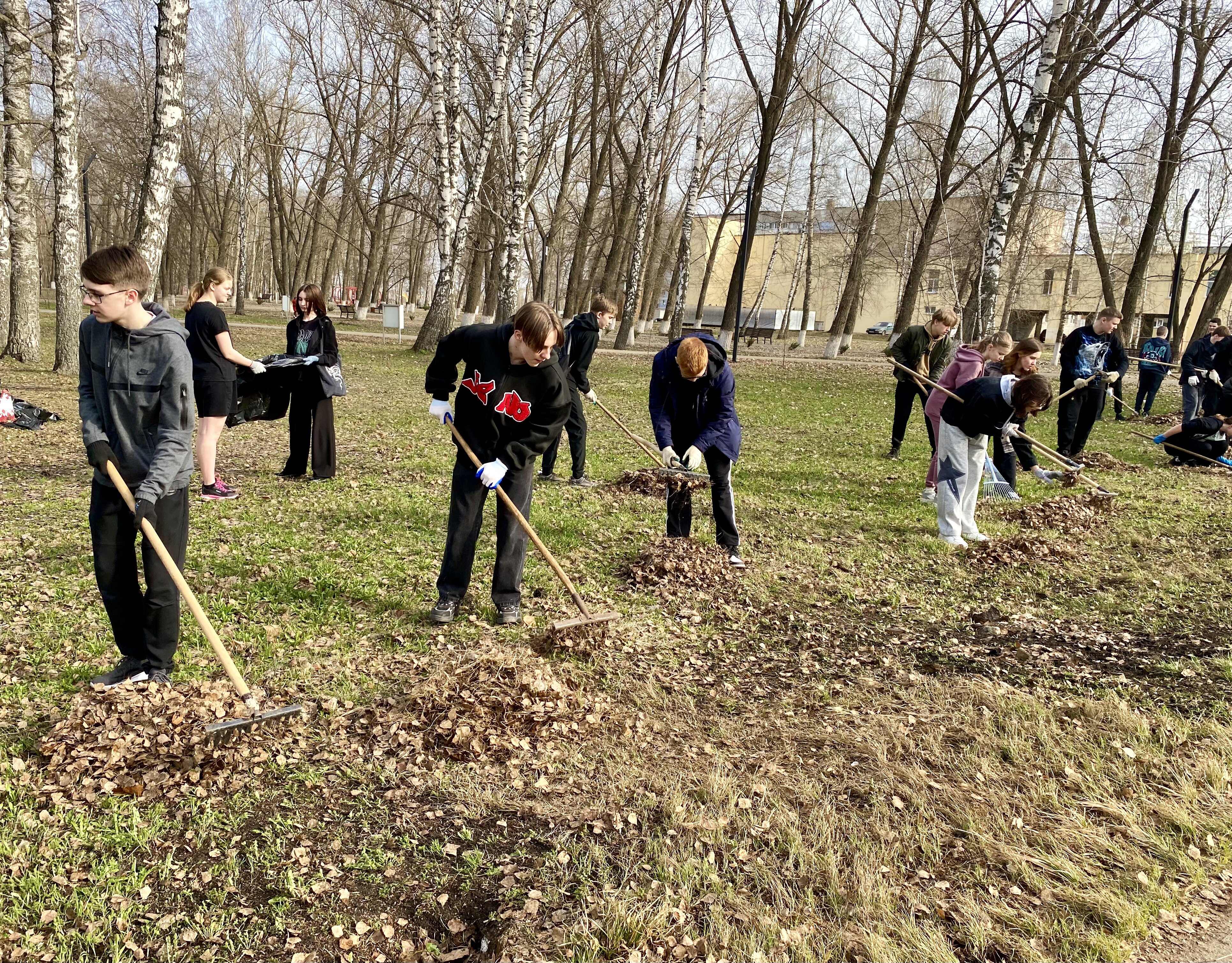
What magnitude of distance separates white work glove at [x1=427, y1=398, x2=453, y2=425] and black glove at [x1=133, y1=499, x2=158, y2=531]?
1.82 m

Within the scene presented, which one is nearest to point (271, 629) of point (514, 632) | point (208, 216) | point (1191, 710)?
point (514, 632)

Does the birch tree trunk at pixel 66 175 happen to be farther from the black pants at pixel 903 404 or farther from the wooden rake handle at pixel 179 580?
the black pants at pixel 903 404

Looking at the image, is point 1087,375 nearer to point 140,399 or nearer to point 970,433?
point 970,433

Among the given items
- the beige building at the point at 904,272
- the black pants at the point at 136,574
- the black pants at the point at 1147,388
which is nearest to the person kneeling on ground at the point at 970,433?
the black pants at the point at 136,574

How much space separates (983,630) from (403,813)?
12.9ft

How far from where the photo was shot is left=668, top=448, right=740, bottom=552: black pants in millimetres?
6211

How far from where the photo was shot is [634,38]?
78.1 feet

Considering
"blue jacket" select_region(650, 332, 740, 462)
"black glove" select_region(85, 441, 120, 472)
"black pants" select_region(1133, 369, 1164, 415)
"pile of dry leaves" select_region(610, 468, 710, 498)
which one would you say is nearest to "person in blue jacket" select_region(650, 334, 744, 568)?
"blue jacket" select_region(650, 332, 740, 462)

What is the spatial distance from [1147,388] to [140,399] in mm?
16889

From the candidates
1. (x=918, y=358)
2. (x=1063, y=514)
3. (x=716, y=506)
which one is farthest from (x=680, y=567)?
(x=918, y=358)

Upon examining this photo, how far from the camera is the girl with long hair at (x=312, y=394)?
748cm

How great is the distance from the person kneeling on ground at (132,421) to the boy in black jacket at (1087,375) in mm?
9779

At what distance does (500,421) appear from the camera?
4.75 meters

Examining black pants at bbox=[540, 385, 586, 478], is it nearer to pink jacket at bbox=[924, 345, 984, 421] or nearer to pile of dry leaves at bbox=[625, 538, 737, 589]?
pile of dry leaves at bbox=[625, 538, 737, 589]
